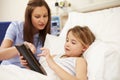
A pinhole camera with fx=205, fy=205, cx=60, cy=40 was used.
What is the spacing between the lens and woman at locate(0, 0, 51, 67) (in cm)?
160

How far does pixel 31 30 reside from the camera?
170cm

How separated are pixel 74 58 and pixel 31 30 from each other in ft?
2.12

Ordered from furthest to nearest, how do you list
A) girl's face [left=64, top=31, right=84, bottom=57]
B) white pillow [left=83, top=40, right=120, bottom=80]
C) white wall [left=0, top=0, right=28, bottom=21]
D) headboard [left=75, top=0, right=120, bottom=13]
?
white wall [left=0, top=0, right=28, bottom=21]
headboard [left=75, top=0, right=120, bottom=13]
girl's face [left=64, top=31, right=84, bottom=57]
white pillow [left=83, top=40, right=120, bottom=80]

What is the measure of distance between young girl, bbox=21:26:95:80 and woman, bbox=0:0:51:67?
17.0 inches

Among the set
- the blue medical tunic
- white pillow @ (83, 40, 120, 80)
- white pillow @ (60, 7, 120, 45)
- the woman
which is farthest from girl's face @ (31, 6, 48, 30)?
white pillow @ (83, 40, 120, 80)

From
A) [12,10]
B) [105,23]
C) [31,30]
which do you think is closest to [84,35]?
[105,23]

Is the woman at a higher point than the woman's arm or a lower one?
higher

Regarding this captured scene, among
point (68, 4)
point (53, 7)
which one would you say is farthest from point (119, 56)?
point (53, 7)

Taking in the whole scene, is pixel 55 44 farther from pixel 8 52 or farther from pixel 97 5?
pixel 97 5

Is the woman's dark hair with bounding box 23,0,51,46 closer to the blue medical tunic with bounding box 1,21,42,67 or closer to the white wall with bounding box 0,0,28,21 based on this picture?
the blue medical tunic with bounding box 1,21,42,67

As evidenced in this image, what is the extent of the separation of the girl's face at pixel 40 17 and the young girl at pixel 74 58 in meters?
0.41

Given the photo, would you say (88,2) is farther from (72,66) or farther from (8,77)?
(8,77)

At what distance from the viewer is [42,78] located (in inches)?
41.8

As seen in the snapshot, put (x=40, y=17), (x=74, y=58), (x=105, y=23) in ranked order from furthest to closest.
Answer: (x=40, y=17) < (x=105, y=23) < (x=74, y=58)
